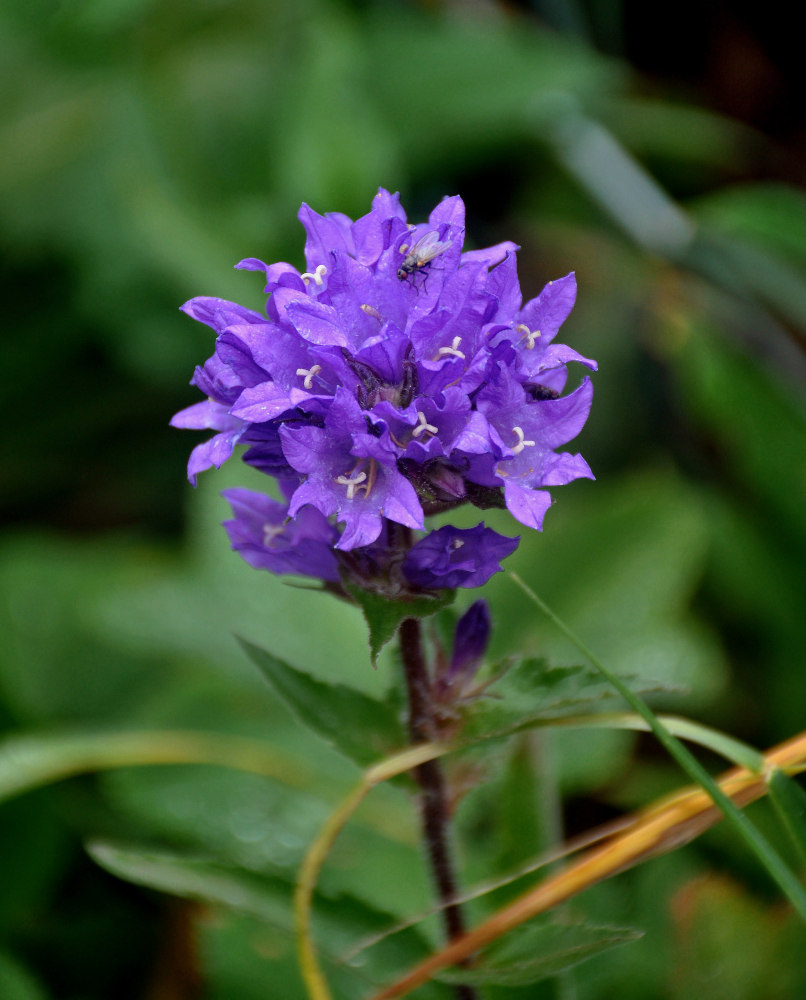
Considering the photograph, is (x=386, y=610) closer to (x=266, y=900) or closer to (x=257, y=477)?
(x=266, y=900)

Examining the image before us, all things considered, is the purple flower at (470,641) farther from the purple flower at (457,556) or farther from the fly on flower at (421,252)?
the fly on flower at (421,252)

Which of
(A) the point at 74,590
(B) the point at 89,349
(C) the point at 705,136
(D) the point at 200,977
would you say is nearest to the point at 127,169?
(B) the point at 89,349

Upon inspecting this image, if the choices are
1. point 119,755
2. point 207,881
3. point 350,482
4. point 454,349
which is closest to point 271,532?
point 350,482

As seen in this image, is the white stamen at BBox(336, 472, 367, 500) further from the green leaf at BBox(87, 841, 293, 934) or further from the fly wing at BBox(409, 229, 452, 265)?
the green leaf at BBox(87, 841, 293, 934)

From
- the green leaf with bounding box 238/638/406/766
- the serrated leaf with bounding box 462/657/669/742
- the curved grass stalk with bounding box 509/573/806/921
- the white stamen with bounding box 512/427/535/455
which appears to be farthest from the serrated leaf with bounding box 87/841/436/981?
the white stamen with bounding box 512/427/535/455

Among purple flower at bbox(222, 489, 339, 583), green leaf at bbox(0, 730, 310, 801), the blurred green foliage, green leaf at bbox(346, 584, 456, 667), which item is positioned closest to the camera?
green leaf at bbox(346, 584, 456, 667)

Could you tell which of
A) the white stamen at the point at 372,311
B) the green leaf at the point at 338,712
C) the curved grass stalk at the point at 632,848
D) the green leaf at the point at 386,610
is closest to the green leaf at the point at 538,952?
the curved grass stalk at the point at 632,848

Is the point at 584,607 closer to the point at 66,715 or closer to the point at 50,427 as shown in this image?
the point at 66,715
